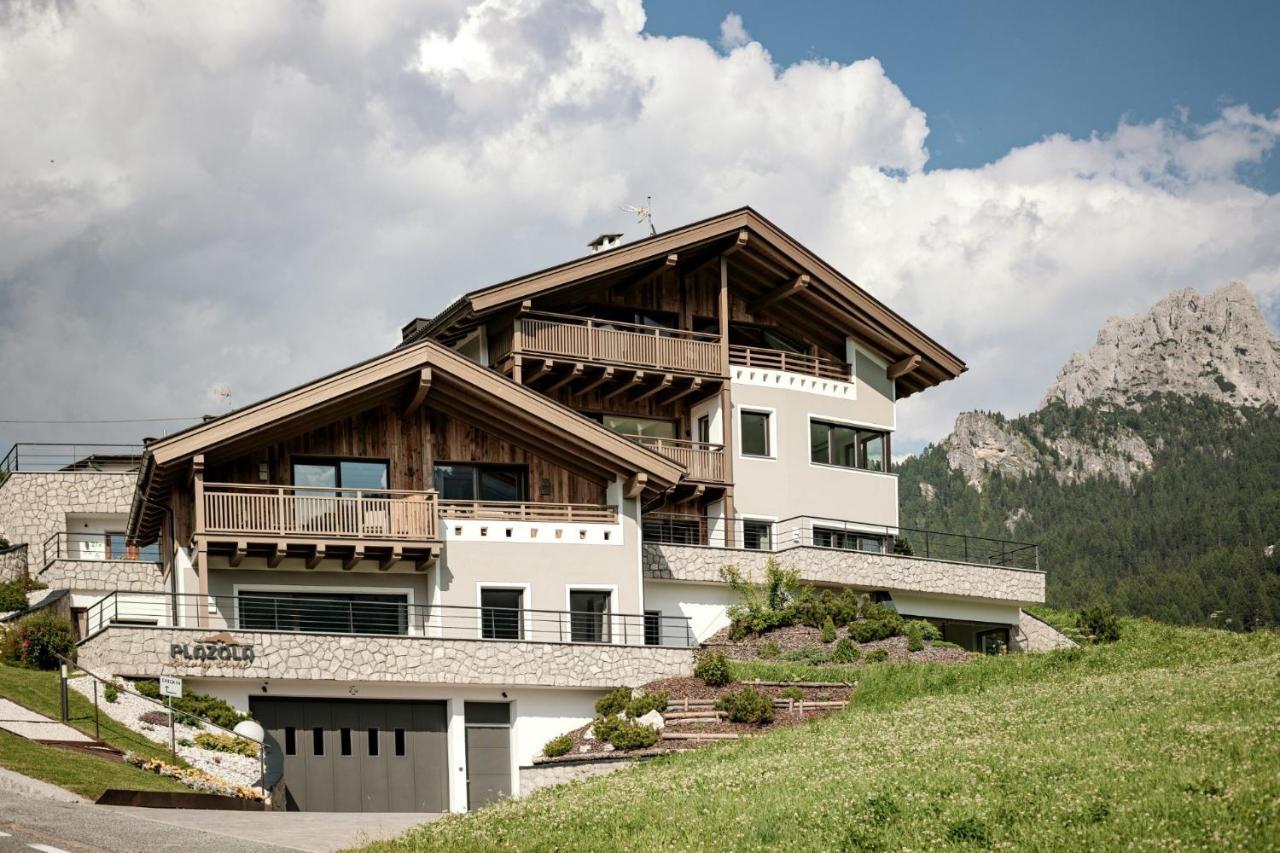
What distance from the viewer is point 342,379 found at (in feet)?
121

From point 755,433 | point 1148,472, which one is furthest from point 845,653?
point 1148,472

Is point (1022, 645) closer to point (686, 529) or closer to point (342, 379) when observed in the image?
point (686, 529)

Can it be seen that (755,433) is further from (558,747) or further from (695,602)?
(558,747)

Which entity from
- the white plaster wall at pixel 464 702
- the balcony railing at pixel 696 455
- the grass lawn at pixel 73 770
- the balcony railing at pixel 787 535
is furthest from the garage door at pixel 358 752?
the balcony railing at pixel 696 455

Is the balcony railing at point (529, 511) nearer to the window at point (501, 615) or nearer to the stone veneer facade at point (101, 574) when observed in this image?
the window at point (501, 615)

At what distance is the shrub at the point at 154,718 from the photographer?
32125 millimetres

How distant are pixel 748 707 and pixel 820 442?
16168mm

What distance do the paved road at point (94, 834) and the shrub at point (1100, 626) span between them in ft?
84.2

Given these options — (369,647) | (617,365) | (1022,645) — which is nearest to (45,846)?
(369,647)

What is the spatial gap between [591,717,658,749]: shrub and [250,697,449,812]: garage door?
153 inches

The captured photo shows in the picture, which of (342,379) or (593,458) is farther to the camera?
(593,458)

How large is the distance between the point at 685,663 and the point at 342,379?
31.8 feet

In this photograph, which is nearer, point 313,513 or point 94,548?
point 313,513

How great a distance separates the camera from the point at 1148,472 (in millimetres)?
140875
